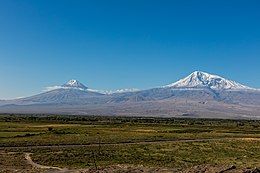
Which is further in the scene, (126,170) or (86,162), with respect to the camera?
(86,162)

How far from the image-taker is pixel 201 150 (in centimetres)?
5434

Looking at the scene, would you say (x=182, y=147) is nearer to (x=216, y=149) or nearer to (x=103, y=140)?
(x=216, y=149)

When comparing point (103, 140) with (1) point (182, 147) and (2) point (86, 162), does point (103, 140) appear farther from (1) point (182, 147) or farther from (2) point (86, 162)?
(2) point (86, 162)

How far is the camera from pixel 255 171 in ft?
86.4

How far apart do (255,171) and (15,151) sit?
36.8 m

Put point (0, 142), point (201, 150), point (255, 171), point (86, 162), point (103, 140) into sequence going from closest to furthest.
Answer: point (255, 171) < point (86, 162) < point (201, 150) < point (0, 142) < point (103, 140)

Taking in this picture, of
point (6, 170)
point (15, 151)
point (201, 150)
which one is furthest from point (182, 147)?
point (6, 170)

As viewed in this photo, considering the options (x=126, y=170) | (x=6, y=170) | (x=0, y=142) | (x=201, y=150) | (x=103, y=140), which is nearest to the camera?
(x=126, y=170)

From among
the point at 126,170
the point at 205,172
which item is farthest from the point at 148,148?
the point at 205,172

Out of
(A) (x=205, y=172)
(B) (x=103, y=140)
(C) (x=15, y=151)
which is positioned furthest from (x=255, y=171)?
(B) (x=103, y=140)

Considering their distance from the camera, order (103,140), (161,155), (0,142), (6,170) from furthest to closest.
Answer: (103,140) < (0,142) < (161,155) < (6,170)

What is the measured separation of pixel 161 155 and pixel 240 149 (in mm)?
17295

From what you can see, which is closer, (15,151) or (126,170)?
(126,170)

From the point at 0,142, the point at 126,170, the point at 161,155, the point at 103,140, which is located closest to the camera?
the point at 126,170
